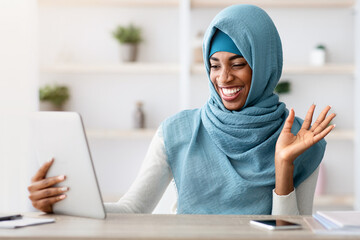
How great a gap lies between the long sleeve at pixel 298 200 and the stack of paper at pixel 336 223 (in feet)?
1.09

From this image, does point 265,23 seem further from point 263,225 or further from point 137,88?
point 137,88

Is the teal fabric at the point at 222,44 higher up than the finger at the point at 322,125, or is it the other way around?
the teal fabric at the point at 222,44

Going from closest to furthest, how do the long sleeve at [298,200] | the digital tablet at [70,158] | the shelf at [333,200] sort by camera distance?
the digital tablet at [70,158], the long sleeve at [298,200], the shelf at [333,200]

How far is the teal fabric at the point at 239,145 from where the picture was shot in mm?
1710

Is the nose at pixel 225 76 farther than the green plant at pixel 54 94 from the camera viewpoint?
No

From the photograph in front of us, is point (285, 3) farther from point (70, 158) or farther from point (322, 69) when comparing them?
point (70, 158)

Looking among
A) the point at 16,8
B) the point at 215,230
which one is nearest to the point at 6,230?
the point at 215,230

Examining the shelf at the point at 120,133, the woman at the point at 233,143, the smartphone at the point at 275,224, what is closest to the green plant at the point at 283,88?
the shelf at the point at 120,133

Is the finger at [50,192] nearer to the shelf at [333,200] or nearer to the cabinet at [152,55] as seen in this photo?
the cabinet at [152,55]

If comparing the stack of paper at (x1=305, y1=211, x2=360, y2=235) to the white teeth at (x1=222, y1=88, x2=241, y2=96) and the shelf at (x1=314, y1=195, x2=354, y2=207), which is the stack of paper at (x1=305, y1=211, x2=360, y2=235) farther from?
the shelf at (x1=314, y1=195, x2=354, y2=207)

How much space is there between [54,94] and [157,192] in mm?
2408

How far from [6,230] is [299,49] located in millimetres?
3353

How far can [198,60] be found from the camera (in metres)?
4.00

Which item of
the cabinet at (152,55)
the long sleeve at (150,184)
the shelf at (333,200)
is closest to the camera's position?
the long sleeve at (150,184)
